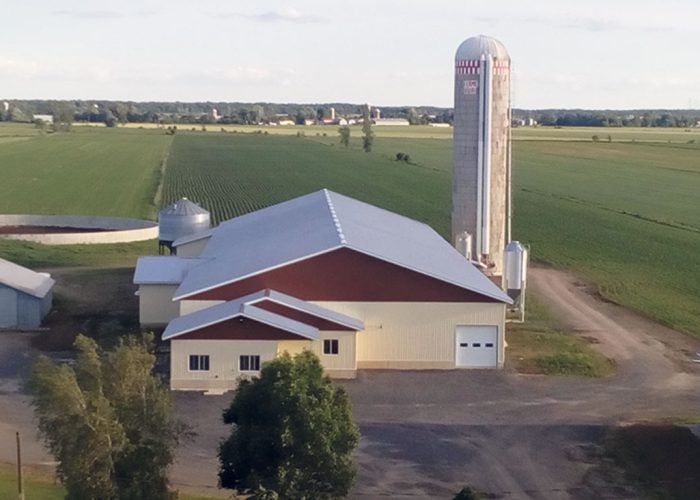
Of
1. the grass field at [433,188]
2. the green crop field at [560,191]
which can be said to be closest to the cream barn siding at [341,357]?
the green crop field at [560,191]

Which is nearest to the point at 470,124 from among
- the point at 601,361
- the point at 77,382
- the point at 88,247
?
the point at 601,361

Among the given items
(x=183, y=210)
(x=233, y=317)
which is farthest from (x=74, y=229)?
(x=233, y=317)

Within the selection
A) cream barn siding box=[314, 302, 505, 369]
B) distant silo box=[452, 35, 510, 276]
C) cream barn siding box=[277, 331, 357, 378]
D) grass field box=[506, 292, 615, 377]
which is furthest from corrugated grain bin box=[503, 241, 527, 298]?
cream barn siding box=[277, 331, 357, 378]

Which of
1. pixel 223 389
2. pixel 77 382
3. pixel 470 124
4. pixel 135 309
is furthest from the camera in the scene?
pixel 470 124

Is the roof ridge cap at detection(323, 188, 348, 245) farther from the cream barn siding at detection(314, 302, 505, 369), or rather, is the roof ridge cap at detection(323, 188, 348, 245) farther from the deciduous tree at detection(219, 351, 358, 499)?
the deciduous tree at detection(219, 351, 358, 499)

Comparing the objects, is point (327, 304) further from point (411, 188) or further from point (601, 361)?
point (411, 188)
